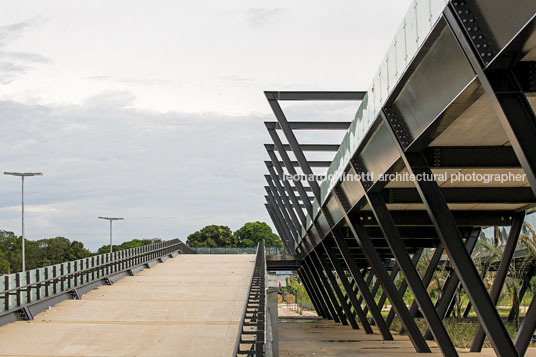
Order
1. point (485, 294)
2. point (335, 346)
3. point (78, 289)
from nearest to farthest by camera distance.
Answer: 1. point (485, 294)
2. point (78, 289)
3. point (335, 346)

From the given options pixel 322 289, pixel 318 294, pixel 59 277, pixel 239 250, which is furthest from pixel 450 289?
pixel 239 250

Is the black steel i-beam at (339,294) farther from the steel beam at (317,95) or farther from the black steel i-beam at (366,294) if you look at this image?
the steel beam at (317,95)

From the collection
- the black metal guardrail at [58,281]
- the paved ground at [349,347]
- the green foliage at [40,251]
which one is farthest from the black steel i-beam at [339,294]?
the green foliage at [40,251]

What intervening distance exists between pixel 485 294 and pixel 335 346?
17466 millimetres

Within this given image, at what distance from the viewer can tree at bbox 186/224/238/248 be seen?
478ft

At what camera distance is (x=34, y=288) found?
21703 mm

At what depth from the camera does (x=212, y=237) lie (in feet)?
484

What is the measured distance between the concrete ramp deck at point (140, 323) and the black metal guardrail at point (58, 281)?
1.44 ft

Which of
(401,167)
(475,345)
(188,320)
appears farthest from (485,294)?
(475,345)

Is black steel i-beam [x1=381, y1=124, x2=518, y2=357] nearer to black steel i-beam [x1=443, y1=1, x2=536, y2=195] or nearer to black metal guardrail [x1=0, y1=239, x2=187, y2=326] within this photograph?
black steel i-beam [x1=443, y1=1, x2=536, y2=195]

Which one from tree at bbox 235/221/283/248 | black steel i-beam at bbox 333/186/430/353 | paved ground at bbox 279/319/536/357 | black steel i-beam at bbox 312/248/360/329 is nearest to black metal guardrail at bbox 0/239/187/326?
paved ground at bbox 279/319/536/357

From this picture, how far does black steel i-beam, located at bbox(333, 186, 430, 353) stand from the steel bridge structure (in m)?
0.04

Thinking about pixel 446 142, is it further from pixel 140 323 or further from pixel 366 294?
pixel 366 294

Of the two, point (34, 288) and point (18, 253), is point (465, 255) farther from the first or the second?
point (18, 253)
